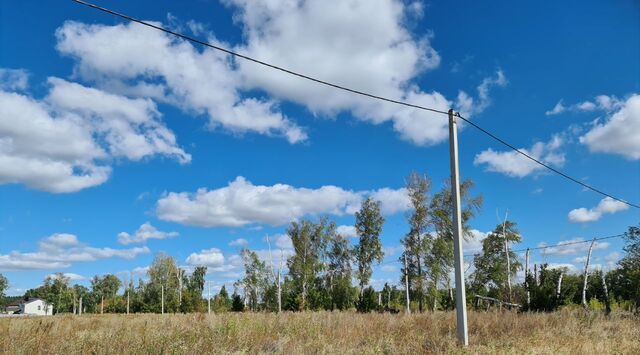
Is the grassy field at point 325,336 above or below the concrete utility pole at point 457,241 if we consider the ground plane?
below

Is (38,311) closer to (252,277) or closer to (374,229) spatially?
(252,277)

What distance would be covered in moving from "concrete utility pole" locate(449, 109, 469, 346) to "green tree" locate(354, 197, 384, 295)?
36.9 meters

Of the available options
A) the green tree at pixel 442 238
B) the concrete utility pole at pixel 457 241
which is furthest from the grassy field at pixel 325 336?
the green tree at pixel 442 238

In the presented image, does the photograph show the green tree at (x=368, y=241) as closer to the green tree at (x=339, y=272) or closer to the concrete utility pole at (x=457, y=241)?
the green tree at (x=339, y=272)

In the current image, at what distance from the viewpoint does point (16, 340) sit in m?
8.59

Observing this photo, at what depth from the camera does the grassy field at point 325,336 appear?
30.5ft

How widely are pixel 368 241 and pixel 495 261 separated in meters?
11.9

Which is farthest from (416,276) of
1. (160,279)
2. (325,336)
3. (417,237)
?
(160,279)

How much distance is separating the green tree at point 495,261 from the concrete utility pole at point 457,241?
36.2m

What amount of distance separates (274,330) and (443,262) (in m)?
28.6

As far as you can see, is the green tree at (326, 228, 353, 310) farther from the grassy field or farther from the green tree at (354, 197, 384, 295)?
the grassy field

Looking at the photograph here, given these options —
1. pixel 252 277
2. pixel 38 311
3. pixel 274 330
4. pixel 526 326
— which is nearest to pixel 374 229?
pixel 252 277

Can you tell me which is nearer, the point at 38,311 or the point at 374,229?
the point at 374,229

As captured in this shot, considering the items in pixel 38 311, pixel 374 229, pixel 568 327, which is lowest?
pixel 38 311
